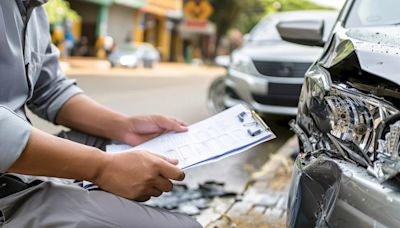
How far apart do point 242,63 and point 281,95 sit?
2.48 ft

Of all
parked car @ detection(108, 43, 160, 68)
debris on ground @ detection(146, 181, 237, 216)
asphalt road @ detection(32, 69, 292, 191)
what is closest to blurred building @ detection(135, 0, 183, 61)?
parked car @ detection(108, 43, 160, 68)

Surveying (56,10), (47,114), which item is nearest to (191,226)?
(47,114)

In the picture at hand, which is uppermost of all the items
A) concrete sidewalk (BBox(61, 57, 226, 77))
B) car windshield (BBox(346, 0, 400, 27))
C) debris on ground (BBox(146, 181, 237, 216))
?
car windshield (BBox(346, 0, 400, 27))

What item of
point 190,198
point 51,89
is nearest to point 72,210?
point 51,89

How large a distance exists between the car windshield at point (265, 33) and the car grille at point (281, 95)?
3.67 feet

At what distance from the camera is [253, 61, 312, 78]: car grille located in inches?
256

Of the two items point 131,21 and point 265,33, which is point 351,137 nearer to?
point 265,33

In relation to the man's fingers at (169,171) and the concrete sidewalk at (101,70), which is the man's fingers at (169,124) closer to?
the man's fingers at (169,171)

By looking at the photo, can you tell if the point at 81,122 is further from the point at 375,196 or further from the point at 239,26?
the point at 239,26

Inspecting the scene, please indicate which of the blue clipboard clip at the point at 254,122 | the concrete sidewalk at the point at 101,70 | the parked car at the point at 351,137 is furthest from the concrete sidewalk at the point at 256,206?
the concrete sidewalk at the point at 101,70

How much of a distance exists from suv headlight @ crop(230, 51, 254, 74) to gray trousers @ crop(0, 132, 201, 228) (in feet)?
17.8

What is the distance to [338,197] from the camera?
137 cm

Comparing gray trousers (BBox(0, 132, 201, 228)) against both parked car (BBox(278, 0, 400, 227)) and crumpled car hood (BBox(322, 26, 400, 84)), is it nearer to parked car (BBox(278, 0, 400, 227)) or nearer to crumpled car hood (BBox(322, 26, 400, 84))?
parked car (BBox(278, 0, 400, 227))

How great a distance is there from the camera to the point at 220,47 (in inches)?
1761
